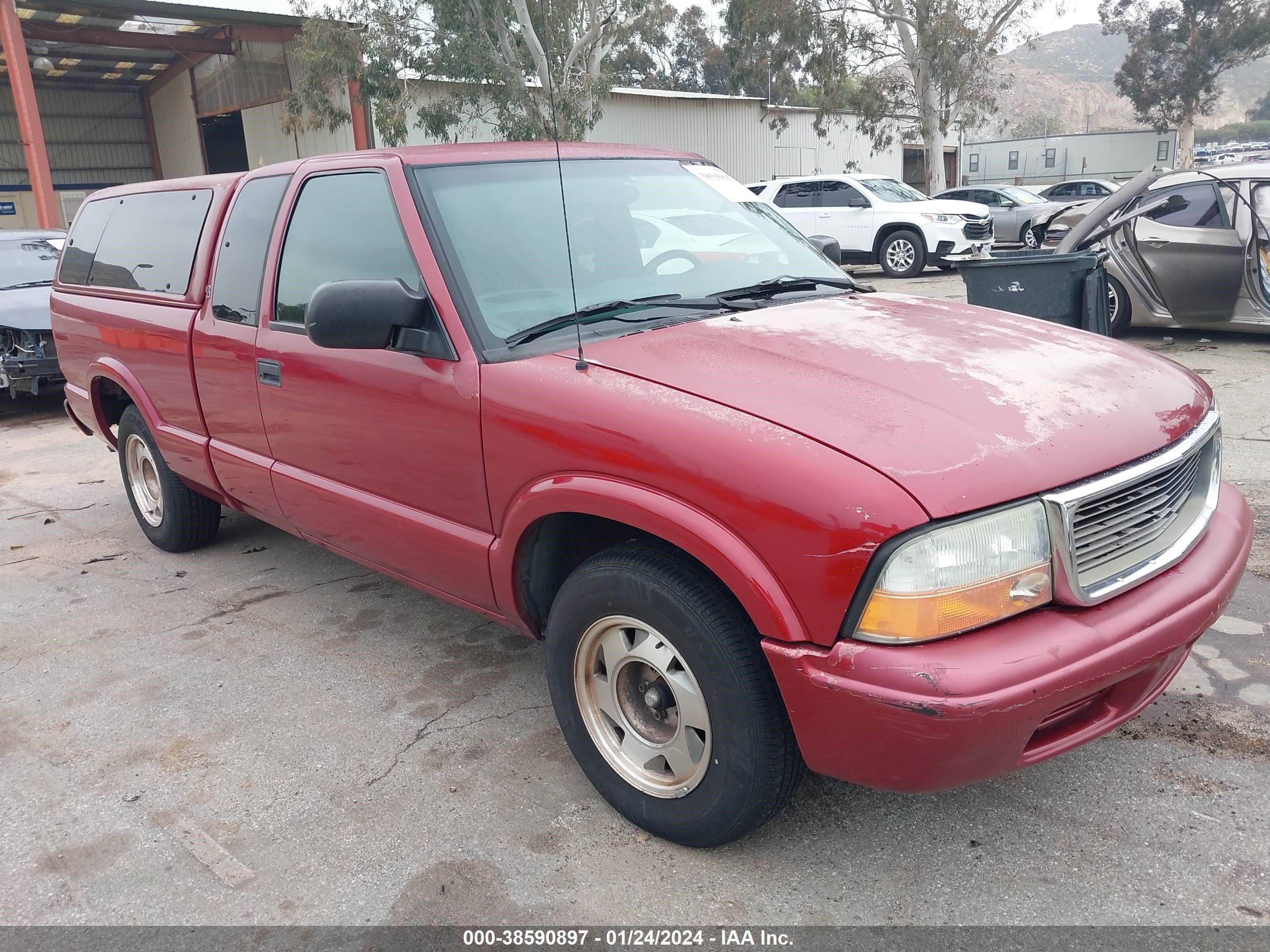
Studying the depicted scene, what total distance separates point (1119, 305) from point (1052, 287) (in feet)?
10.6

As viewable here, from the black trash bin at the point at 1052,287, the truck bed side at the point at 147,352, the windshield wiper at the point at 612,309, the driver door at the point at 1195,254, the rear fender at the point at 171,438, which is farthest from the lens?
the driver door at the point at 1195,254

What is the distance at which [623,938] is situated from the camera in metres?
2.26

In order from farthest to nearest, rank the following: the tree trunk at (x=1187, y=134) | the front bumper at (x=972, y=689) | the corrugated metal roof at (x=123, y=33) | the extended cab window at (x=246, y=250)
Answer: the tree trunk at (x=1187, y=134) → the corrugated metal roof at (x=123, y=33) → the extended cab window at (x=246, y=250) → the front bumper at (x=972, y=689)

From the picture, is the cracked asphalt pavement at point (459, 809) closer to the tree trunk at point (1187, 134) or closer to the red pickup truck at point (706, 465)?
the red pickup truck at point (706, 465)

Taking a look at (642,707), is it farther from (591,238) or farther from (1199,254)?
(1199,254)

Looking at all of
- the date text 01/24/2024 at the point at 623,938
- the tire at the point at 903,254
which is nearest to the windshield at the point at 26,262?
the date text 01/24/2024 at the point at 623,938

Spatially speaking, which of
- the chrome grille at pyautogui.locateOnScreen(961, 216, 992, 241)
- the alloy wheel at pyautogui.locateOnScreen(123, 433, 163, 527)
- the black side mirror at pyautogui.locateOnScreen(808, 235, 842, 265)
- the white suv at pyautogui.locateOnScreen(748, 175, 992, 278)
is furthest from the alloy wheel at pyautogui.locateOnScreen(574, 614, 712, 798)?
the chrome grille at pyautogui.locateOnScreen(961, 216, 992, 241)

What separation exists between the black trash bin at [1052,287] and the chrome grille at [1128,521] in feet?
13.3

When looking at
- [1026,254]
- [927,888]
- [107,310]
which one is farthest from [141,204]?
[1026,254]

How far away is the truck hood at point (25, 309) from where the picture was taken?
8.46m

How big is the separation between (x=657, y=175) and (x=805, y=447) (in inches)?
74.3

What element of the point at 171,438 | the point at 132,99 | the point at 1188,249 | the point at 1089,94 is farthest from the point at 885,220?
the point at 1089,94

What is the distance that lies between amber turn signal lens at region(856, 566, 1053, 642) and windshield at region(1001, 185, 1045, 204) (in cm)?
2262

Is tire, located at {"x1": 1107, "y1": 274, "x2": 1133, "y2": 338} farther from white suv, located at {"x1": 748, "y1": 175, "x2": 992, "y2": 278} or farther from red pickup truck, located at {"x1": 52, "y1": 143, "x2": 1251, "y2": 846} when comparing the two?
white suv, located at {"x1": 748, "y1": 175, "x2": 992, "y2": 278}
